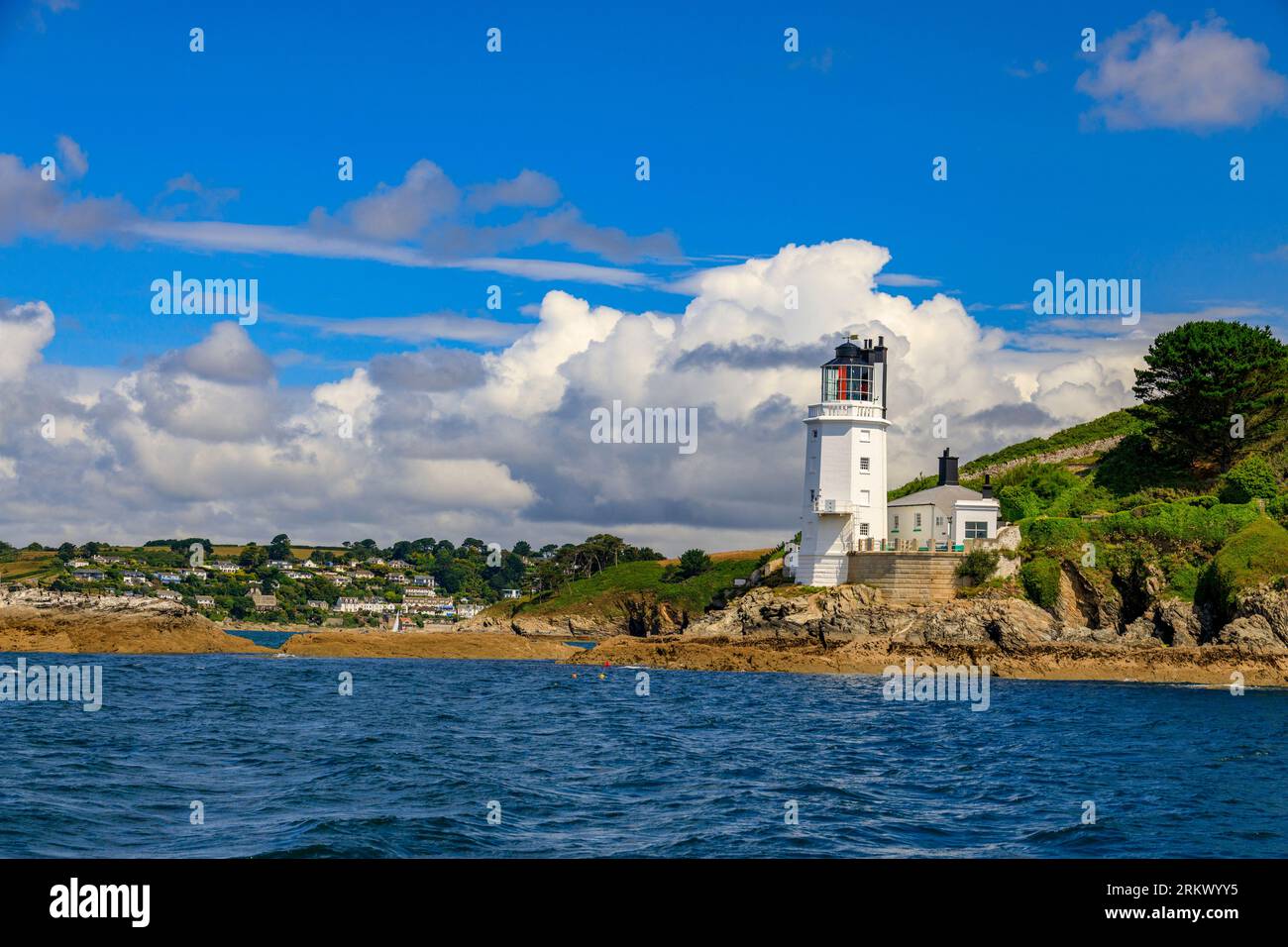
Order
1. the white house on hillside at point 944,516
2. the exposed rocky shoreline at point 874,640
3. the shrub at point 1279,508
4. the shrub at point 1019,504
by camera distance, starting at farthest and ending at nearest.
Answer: the shrub at point 1019,504 < the white house on hillside at point 944,516 < the shrub at point 1279,508 < the exposed rocky shoreline at point 874,640

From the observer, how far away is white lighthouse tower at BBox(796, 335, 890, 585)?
6575cm

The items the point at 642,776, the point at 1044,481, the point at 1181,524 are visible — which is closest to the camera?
the point at 642,776

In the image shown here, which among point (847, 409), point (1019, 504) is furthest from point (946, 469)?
point (847, 409)

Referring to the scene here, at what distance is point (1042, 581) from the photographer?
59.9m

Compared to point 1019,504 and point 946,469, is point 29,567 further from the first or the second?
point 1019,504

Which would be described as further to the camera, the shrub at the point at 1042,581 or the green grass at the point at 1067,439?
the green grass at the point at 1067,439

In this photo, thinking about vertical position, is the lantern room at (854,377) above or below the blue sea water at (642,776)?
above

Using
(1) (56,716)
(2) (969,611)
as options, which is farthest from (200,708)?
(2) (969,611)

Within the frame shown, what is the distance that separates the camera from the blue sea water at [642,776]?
1814cm

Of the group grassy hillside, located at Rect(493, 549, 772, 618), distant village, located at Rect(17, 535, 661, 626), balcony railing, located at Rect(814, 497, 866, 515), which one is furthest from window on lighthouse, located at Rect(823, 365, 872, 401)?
distant village, located at Rect(17, 535, 661, 626)

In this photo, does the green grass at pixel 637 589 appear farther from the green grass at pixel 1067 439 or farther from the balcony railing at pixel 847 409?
the balcony railing at pixel 847 409

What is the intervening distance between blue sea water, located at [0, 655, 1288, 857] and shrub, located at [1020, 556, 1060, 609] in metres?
15.2

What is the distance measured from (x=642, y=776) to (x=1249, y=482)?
161 feet

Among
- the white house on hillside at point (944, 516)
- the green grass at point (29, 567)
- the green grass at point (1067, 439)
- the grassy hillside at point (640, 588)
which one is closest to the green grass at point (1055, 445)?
the green grass at point (1067, 439)
